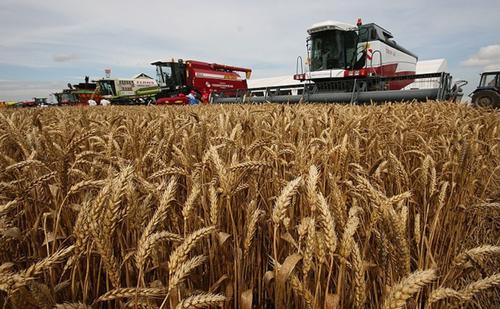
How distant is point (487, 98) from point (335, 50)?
624 centimetres

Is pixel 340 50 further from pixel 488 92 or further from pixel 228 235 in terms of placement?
pixel 228 235

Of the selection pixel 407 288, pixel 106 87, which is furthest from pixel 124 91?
pixel 407 288

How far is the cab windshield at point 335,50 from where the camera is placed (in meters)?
13.6

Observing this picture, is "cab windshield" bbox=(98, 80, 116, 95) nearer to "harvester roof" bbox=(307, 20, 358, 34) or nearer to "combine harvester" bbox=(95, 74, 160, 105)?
"combine harvester" bbox=(95, 74, 160, 105)

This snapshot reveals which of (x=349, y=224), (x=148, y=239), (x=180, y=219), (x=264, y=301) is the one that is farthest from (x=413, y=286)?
(x=180, y=219)

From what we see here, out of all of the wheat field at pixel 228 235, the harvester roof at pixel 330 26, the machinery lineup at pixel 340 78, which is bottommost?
the wheat field at pixel 228 235

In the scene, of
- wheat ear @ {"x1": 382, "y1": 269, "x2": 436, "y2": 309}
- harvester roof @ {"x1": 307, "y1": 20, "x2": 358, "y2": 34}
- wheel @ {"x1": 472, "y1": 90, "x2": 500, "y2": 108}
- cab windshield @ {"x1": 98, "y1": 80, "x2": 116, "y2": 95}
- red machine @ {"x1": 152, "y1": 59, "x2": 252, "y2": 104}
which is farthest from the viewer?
cab windshield @ {"x1": 98, "y1": 80, "x2": 116, "y2": 95}

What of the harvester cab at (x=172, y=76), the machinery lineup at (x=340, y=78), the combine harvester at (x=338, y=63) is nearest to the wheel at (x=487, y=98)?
the machinery lineup at (x=340, y=78)

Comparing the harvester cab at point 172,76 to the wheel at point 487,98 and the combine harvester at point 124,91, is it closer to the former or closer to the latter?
the combine harvester at point 124,91

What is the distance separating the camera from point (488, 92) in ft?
38.4

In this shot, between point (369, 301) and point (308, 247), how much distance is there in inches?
24.3

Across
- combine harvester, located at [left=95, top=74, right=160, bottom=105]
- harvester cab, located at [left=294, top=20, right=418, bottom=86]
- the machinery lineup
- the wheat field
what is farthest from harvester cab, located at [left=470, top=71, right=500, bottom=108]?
combine harvester, located at [left=95, top=74, right=160, bottom=105]

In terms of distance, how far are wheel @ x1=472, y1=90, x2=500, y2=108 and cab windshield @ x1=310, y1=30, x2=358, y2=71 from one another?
500 centimetres

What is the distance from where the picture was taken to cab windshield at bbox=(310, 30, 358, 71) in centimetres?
1362
